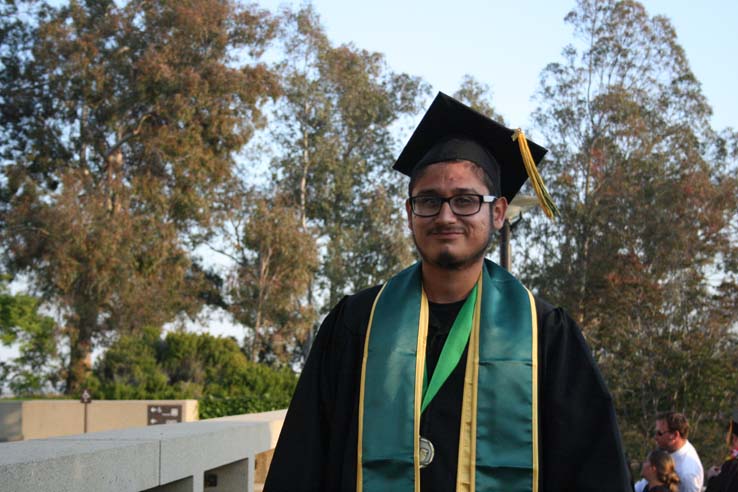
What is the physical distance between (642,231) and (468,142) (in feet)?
107

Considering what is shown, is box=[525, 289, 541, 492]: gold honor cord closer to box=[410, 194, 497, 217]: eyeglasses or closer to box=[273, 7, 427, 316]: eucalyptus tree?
box=[410, 194, 497, 217]: eyeglasses

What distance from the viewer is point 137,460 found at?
4.09m

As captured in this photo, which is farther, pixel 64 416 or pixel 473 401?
pixel 64 416

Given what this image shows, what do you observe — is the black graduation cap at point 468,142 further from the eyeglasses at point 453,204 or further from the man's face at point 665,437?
the man's face at point 665,437

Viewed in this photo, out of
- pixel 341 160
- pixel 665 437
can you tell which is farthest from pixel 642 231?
pixel 665 437

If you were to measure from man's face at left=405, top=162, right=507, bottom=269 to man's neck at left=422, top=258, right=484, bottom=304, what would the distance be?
0.05m

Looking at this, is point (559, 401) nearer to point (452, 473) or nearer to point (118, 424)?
point (452, 473)

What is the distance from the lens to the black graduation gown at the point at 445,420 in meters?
2.82

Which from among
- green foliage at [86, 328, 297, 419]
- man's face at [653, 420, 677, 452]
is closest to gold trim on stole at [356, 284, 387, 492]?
man's face at [653, 420, 677, 452]

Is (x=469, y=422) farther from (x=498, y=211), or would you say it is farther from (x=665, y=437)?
(x=665, y=437)

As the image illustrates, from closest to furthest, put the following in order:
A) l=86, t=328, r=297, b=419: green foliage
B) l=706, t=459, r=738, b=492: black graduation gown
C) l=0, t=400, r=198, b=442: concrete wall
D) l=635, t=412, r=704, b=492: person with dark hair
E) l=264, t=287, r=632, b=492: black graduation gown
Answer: l=264, t=287, r=632, b=492: black graduation gown < l=706, t=459, r=738, b=492: black graduation gown < l=635, t=412, r=704, b=492: person with dark hair < l=0, t=400, r=198, b=442: concrete wall < l=86, t=328, r=297, b=419: green foliage

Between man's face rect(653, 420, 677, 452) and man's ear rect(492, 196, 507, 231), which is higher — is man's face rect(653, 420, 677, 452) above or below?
below

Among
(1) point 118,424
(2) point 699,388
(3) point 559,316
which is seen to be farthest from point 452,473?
(2) point 699,388

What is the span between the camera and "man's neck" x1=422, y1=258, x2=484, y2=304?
3109 mm
